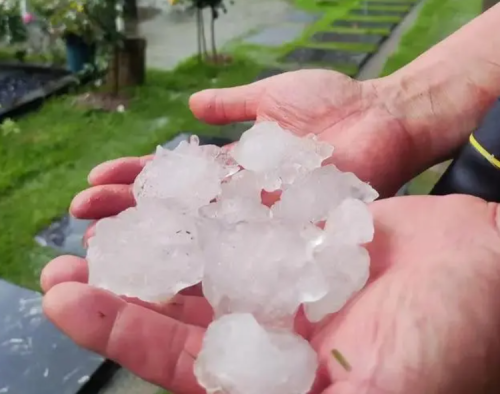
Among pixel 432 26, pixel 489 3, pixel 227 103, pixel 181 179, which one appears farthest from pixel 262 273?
pixel 432 26

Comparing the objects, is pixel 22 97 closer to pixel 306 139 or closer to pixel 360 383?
pixel 306 139

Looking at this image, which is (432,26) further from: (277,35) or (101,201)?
(101,201)

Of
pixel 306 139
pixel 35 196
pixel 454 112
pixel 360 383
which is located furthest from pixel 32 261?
pixel 360 383

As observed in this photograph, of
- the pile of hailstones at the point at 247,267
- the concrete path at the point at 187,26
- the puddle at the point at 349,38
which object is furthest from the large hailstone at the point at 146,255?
the puddle at the point at 349,38

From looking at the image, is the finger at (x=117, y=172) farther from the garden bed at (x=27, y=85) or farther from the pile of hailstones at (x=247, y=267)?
the garden bed at (x=27, y=85)

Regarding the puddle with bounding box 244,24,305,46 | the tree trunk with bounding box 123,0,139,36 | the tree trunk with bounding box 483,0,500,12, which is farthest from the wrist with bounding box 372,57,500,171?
the puddle with bounding box 244,24,305,46

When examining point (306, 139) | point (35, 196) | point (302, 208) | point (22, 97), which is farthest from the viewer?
point (22, 97)

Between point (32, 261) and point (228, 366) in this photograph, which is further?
point (32, 261)
